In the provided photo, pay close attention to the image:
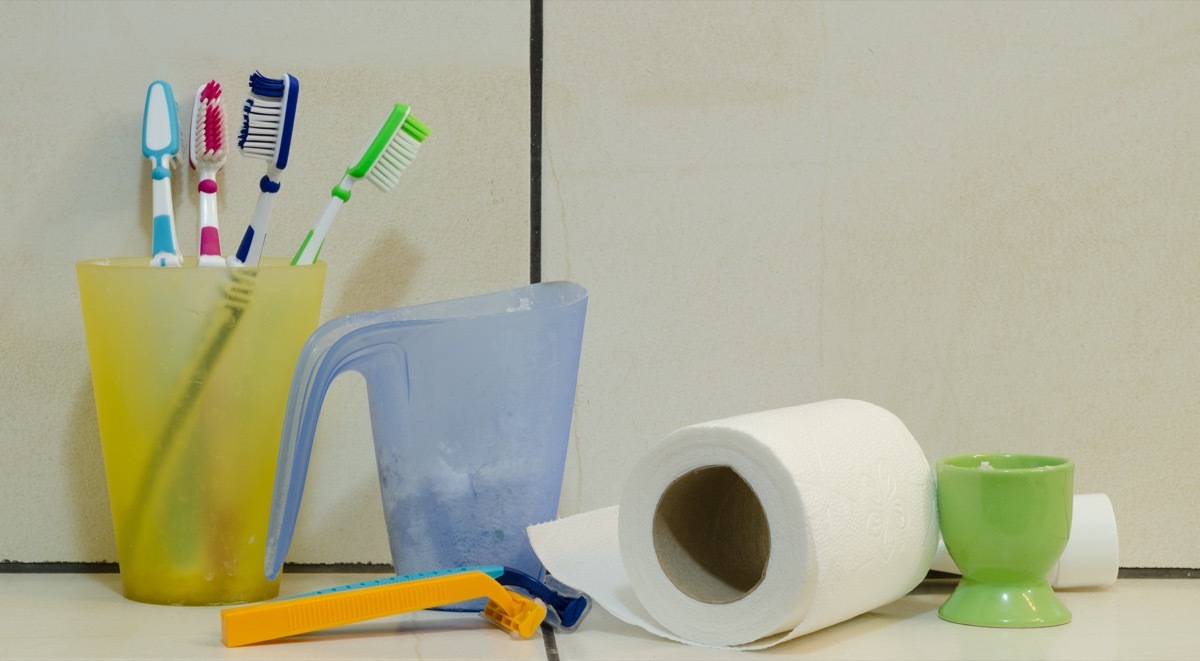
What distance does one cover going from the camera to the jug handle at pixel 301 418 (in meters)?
0.55

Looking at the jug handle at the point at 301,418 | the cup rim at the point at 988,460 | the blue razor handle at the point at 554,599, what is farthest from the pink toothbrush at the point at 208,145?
the cup rim at the point at 988,460

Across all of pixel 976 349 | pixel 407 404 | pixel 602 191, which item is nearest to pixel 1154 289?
pixel 976 349

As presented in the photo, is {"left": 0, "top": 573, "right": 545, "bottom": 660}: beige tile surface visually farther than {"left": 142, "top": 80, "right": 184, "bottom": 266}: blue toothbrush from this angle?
No

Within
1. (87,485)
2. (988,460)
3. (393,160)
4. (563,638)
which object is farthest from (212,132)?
(988,460)

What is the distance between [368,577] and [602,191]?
253mm

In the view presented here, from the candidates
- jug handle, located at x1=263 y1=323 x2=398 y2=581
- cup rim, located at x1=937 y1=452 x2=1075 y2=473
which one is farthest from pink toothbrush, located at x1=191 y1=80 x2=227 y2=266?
cup rim, located at x1=937 y1=452 x2=1075 y2=473

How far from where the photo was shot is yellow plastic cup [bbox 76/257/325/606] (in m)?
0.58

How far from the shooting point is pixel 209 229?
0.63 m

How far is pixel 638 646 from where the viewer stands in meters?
0.53

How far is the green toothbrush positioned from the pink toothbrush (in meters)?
0.05

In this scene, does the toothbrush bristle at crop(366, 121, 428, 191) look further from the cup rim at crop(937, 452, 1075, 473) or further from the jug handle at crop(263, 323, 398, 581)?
the cup rim at crop(937, 452, 1075, 473)

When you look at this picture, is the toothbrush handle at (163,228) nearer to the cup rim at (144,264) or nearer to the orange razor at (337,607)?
the cup rim at (144,264)

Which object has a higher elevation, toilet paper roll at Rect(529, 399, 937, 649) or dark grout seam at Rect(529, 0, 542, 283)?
dark grout seam at Rect(529, 0, 542, 283)

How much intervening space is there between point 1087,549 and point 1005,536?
0.11 m
